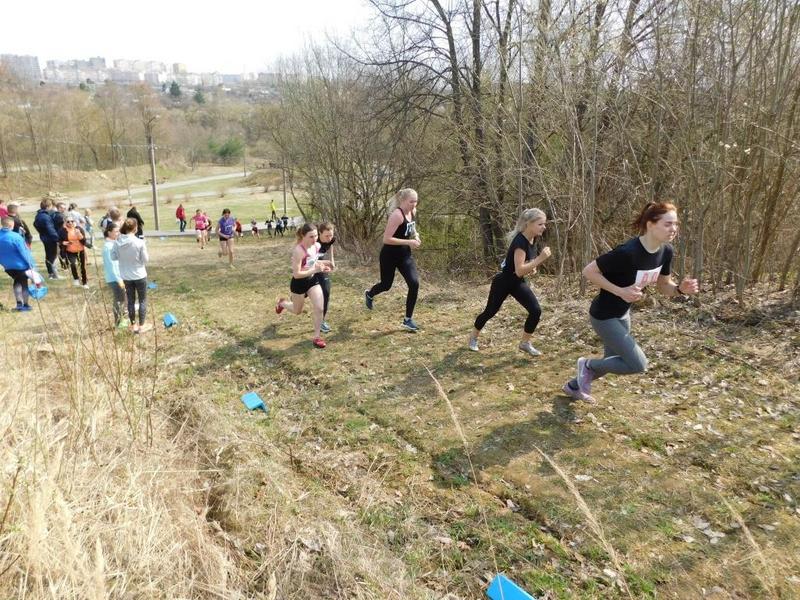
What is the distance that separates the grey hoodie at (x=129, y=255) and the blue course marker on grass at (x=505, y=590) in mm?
5954

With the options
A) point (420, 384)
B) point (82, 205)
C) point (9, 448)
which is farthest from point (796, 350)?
point (82, 205)

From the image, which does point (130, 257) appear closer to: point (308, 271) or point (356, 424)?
point (308, 271)

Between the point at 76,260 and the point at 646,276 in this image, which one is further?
the point at 76,260

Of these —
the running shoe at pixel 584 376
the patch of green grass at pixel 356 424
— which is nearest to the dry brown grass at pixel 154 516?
the patch of green grass at pixel 356 424

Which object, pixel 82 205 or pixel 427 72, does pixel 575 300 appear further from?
pixel 82 205

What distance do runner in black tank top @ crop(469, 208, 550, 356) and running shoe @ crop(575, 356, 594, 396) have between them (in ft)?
3.32

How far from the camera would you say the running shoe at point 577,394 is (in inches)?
181

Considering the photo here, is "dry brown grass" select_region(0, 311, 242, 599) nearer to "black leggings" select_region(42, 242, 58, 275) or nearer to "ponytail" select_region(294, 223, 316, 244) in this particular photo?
"ponytail" select_region(294, 223, 316, 244)

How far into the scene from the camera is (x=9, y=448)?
9.80 feet

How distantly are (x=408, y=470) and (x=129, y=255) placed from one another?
4.98 metres

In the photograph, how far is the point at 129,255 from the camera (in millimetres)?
6656

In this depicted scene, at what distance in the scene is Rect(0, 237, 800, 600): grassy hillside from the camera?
2.64 m

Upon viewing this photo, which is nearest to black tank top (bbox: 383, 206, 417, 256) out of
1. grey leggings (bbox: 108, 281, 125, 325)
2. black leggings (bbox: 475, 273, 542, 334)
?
black leggings (bbox: 475, 273, 542, 334)

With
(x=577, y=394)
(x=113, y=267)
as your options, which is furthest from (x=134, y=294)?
(x=577, y=394)
